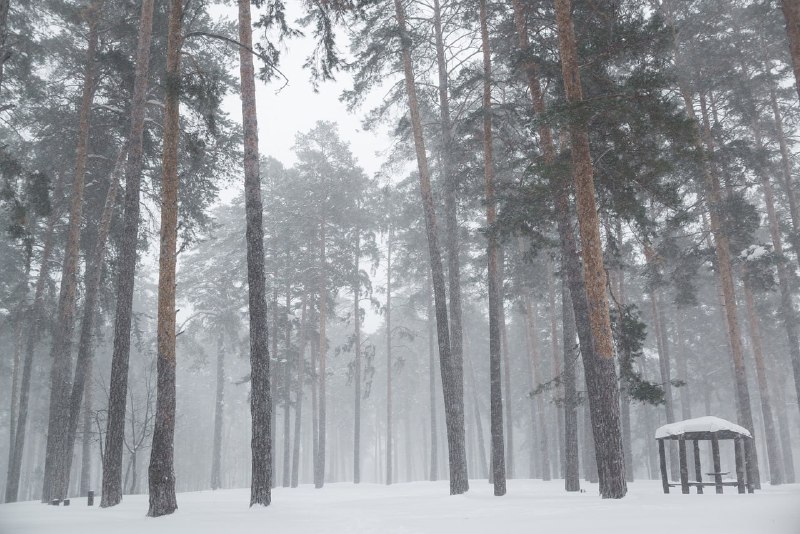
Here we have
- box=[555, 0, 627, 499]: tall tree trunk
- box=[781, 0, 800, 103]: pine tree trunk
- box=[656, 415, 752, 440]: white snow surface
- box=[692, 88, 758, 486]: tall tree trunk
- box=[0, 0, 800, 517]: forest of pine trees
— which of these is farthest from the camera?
box=[692, 88, 758, 486]: tall tree trunk

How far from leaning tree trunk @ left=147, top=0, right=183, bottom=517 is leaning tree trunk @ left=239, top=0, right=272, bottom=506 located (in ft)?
4.19

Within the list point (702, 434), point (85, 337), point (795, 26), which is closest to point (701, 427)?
point (702, 434)

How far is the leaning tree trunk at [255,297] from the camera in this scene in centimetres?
956

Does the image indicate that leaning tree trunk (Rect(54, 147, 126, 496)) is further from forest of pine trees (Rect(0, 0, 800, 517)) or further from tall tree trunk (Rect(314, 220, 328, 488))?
tall tree trunk (Rect(314, 220, 328, 488))

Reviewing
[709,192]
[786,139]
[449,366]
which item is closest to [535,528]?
[449,366]

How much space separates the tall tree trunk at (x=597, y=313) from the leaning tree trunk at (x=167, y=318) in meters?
7.27

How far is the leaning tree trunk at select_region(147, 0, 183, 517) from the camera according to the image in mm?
9211

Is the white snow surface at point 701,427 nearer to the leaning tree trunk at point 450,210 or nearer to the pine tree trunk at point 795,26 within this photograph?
the leaning tree trunk at point 450,210

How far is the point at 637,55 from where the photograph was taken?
1050cm

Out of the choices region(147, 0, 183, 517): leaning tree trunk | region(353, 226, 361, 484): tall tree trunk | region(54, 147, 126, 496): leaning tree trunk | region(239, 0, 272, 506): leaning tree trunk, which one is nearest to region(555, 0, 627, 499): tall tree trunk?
region(239, 0, 272, 506): leaning tree trunk

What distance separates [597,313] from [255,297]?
6.27m

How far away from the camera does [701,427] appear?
1269 cm

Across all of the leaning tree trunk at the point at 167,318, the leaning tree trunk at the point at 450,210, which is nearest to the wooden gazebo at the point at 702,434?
the leaning tree trunk at the point at 450,210

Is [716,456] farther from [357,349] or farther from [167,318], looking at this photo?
[357,349]
